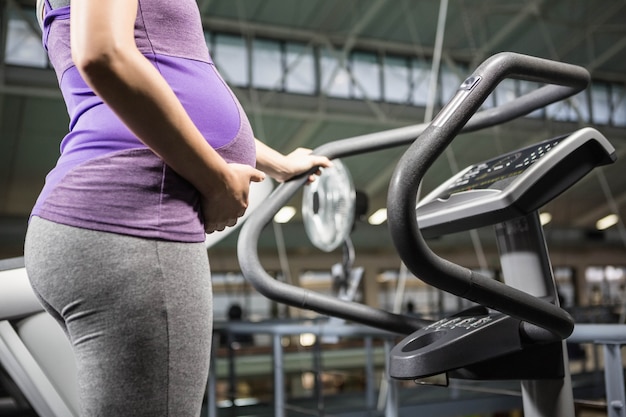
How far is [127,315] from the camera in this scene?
558 millimetres

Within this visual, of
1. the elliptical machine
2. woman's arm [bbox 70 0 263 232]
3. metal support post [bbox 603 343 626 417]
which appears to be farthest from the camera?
metal support post [bbox 603 343 626 417]

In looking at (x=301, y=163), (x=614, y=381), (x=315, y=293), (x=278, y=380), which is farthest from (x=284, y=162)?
(x=278, y=380)

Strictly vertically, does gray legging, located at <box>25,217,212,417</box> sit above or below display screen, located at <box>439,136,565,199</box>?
below

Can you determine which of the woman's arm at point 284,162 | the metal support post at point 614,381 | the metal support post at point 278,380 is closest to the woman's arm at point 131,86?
the woman's arm at point 284,162

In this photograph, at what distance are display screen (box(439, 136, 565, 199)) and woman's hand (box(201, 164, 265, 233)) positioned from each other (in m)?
0.34

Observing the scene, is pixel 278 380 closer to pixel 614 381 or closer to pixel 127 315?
pixel 614 381

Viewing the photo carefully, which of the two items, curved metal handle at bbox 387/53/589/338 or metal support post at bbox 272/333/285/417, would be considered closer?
curved metal handle at bbox 387/53/589/338

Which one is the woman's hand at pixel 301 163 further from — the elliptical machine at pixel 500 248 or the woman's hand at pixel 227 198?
the woman's hand at pixel 227 198

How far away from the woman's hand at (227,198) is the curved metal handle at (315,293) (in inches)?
12.8

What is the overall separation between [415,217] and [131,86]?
28cm

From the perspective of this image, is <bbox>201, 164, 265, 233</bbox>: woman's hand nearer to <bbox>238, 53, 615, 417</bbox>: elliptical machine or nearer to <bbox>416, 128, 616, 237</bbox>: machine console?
<bbox>238, 53, 615, 417</bbox>: elliptical machine

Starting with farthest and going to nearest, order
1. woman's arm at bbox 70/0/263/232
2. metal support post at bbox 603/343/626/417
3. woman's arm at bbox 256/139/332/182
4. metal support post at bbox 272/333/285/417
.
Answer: metal support post at bbox 272/333/285/417 → metal support post at bbox 603/343/626/417 → woman's arm at bbox 256/139/332/182 → woman's arm at bbox 70/0/263/232

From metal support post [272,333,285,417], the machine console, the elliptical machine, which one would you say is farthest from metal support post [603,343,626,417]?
metal support post [272,333,285,417]

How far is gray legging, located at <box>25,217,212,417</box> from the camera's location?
1.83 feet
